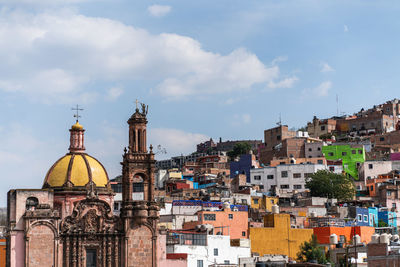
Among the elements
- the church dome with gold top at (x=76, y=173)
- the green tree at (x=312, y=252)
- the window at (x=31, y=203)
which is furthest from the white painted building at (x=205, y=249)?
the window at (x=31, y=203)

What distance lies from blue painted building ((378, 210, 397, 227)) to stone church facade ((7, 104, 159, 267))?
31.2m

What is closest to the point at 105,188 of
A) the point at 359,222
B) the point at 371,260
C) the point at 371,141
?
the point at 371,260

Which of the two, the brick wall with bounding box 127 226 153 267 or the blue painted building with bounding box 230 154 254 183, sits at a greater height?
the blue painted building with bounding box 230 154 254 183

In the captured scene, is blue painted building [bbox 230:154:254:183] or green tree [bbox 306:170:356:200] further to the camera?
blue painted building [bbox 230:154:254:183]

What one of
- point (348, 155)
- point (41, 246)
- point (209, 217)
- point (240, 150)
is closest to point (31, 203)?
point (41, 246)

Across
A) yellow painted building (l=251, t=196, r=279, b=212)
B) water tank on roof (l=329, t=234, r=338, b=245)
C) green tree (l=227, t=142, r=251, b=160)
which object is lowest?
water tank on roof (l=329, t=234, r=338, b=245)

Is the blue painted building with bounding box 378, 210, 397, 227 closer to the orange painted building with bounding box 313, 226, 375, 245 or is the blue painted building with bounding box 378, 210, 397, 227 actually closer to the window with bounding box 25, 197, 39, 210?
the orange painted building with bounding box 313, 226, 375, 245

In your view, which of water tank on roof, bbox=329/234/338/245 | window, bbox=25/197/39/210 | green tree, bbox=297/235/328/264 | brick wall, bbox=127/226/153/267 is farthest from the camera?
water tank on roof, bbox=329/234/338/245

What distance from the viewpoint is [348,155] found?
9675 centimetres

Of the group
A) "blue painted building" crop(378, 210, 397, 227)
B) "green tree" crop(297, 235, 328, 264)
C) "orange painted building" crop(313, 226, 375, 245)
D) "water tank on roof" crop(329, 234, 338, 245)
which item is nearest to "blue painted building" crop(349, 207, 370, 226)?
"blue painted building" crop(378, 210, 397, 227)

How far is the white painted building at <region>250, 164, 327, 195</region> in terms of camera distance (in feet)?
288

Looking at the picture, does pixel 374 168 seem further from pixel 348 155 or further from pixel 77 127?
pixel 77 127

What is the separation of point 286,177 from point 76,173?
39.9 m

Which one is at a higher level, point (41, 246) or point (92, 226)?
point (92, 226)
